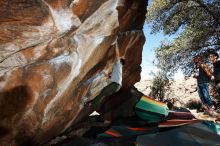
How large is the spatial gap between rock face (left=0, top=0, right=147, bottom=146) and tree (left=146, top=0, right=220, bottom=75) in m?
8.62

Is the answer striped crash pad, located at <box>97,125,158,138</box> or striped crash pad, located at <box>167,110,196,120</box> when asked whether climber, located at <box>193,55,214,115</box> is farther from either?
striped crash pad, located at <box>97,125,158,138</box>

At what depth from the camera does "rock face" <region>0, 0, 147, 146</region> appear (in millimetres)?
5316

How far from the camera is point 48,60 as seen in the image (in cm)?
570

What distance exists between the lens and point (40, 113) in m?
5.76

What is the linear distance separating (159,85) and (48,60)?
43.7 ft

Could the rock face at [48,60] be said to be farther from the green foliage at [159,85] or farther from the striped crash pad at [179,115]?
the green foliage at [159,85]

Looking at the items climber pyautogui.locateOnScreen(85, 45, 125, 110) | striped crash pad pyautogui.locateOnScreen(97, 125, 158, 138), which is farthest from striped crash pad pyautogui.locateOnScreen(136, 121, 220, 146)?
climber pyautogui.locateOnScreen(85, 45, 125, 110)

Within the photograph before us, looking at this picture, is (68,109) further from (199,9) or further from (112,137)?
(199,9)

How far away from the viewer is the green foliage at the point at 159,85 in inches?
716

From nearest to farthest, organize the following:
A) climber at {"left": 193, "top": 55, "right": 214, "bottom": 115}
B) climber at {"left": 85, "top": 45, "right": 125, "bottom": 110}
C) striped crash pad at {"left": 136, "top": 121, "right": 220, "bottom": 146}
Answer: striped crash pad at {"left": 136, "top": 121, "right": 220, "bottom": 146} → climber at {"left": 85, "top": 45, "right": 125, "bottom": 110} → climber at {"left": 193, "top": 55, "right": 214, "bottom": 115}

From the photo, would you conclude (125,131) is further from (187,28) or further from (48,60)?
(187,28)

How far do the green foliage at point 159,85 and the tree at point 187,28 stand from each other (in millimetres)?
2014

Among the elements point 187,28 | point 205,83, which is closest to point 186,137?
point 205,83

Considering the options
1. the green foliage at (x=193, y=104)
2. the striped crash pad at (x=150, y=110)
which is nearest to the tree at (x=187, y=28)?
the green foliage at (x=193, y=104)
